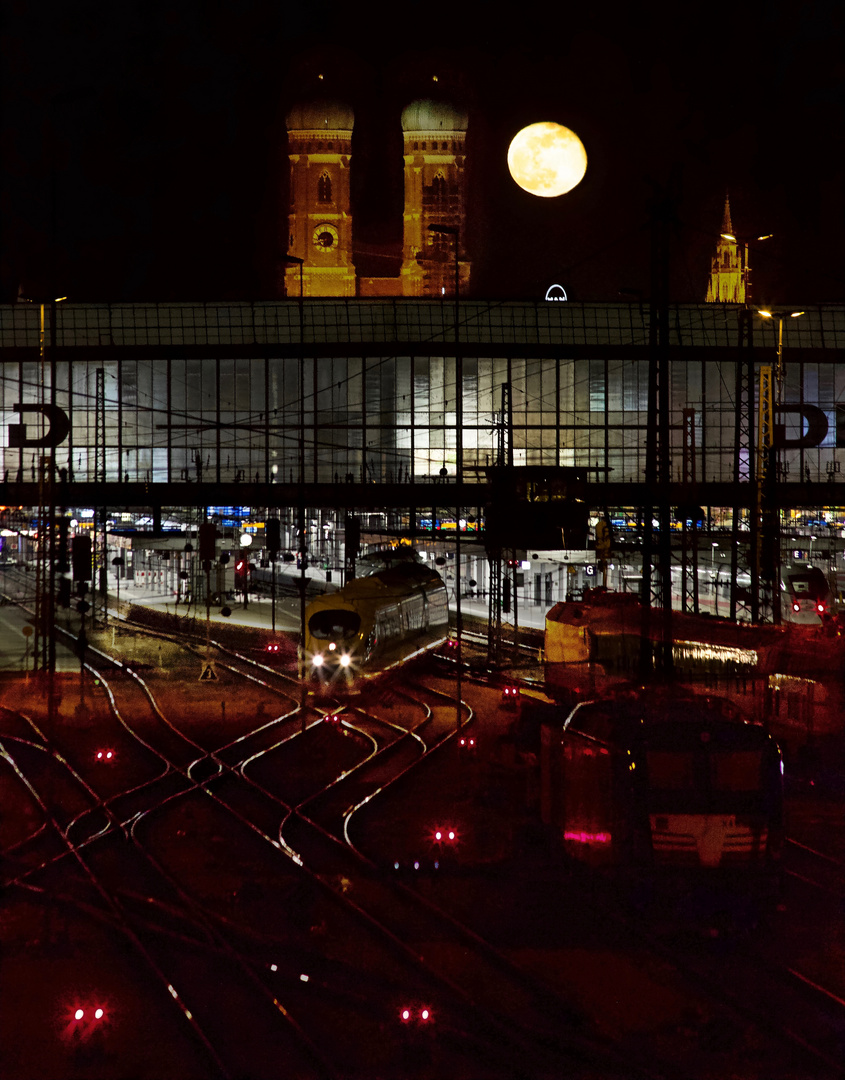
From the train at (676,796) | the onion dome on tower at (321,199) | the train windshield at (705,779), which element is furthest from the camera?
the onion dome on tower at (321,199)

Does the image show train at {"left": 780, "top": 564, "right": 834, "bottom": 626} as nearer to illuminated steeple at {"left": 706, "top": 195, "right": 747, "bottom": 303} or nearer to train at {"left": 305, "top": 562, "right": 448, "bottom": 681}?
train at {"left": 305, "top": 562, "right": 448, "bottom": 681}

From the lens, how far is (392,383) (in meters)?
44.0

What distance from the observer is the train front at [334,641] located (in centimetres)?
2520

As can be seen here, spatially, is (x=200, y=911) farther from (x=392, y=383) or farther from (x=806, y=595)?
(x=392, y=383)

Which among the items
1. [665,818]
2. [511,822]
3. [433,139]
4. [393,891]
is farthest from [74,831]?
[433,139]

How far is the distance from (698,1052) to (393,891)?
5.00 m

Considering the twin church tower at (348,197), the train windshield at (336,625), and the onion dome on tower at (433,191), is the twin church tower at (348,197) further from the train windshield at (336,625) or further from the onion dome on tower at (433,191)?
the train windshield at (336,625)

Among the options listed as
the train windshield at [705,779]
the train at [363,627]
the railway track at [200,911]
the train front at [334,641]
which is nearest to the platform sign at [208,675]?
the train at [363,627]

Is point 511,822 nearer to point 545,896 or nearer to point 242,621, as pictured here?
point 545,896

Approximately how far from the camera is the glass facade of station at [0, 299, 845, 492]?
1715 inches

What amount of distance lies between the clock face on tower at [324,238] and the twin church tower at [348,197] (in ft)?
0.30

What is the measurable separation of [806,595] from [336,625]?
19376 millimetres

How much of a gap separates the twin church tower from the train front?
61341mm

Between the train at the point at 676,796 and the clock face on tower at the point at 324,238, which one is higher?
the clock face on tower at the point at 324,238
